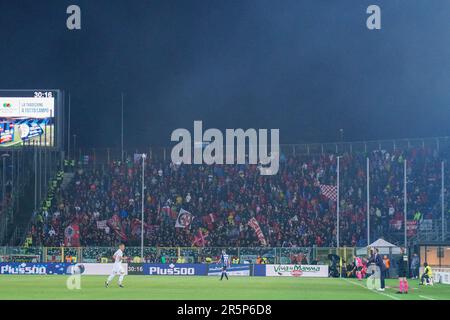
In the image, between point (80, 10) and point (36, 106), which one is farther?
point (36, 106)

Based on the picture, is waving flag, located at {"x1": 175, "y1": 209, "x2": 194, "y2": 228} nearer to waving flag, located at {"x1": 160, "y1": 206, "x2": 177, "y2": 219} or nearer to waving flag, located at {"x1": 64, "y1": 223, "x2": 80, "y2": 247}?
waving flag, located at {"x1": 160, "y1": 206, "x2": 177, "y2": 219}

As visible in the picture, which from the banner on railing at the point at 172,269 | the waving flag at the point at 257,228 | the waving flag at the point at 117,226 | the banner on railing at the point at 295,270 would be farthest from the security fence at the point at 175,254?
the waving flag at the point at 117,226

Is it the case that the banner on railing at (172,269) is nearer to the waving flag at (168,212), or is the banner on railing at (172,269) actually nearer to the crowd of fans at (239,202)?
the crowd of fans at (239,202)

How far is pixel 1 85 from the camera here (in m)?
79.8

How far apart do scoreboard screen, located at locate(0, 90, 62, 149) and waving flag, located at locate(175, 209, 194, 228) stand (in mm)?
12513

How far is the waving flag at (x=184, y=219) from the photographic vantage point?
72.7m

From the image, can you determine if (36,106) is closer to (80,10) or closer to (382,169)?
(80,10)

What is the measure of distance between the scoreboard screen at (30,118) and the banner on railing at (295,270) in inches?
928

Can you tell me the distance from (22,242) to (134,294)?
120ft

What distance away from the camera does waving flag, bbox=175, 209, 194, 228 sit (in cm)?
7269

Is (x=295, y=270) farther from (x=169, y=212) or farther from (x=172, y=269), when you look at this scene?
(x=169, y=212)

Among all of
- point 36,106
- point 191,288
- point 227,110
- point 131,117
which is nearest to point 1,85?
point 36,106

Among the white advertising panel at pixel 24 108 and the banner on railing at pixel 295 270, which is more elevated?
the white advertising panel at pixel 24 108

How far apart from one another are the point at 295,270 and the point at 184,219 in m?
13.6
